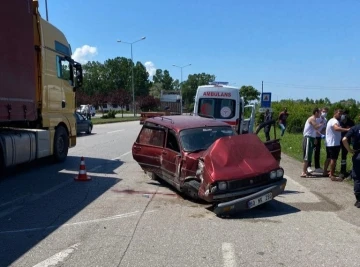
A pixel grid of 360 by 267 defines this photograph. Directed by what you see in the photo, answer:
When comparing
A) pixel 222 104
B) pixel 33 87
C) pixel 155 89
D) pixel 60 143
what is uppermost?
pixel 155 89

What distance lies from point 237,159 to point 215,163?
1.46 feet

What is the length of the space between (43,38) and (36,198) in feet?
16.9

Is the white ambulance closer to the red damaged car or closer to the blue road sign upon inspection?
the blue road sign

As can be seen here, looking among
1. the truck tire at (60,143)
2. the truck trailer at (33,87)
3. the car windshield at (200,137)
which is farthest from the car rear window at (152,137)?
the truck tire at (60,143)

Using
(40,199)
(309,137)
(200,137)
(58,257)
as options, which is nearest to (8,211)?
(40,199)

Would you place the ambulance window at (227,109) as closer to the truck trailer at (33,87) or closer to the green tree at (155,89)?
the truck trailer at (33,87)

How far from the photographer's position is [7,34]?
8.88m

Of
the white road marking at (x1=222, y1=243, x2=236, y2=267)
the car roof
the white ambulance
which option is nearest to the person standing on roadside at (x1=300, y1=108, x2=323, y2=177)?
the car roof

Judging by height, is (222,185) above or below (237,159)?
below

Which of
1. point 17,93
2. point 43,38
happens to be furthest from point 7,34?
point 43,38

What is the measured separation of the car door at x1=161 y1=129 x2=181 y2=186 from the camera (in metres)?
7.78

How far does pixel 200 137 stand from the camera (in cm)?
812

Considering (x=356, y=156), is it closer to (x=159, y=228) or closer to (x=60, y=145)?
(x=159, y=228)

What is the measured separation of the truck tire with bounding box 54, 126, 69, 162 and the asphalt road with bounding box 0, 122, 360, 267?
2786 millimetres
